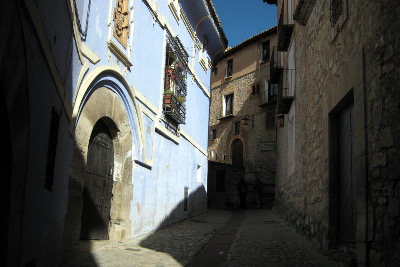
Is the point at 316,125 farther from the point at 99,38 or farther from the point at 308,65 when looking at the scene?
the point at 99,38

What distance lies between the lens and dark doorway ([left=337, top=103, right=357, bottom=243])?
4957 mm

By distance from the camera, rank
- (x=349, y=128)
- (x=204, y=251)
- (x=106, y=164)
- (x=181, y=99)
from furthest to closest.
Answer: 1. (x=181, y=99)
2. (x=106, y=164)
3. (x=204, y=251)
4. (x=349, y=128)

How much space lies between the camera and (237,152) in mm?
25031

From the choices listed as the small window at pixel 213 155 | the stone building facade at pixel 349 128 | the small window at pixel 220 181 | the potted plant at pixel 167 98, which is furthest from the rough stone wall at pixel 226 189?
the potted plant at pixel 167 98

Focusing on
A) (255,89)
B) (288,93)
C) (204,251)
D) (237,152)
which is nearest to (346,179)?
(204,251)

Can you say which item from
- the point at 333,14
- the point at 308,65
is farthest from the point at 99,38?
the point at 308,65

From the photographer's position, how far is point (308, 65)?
7.52m

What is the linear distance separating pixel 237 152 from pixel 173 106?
15850mm

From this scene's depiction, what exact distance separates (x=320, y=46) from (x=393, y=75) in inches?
129

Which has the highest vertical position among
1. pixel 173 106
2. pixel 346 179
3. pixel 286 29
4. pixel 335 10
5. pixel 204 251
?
pixel 286 29

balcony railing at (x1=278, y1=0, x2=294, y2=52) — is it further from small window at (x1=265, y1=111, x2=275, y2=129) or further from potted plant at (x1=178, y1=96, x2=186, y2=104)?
small window at (x1=265, y1=111, x2=275, y2=129)

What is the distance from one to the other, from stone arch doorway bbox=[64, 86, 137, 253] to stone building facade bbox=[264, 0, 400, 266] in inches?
131

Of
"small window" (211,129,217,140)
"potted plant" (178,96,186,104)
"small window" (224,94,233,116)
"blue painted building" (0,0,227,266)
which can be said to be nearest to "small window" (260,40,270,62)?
"small window" (224,94,233,116)

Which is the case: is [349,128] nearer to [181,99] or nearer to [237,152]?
[181,99]
